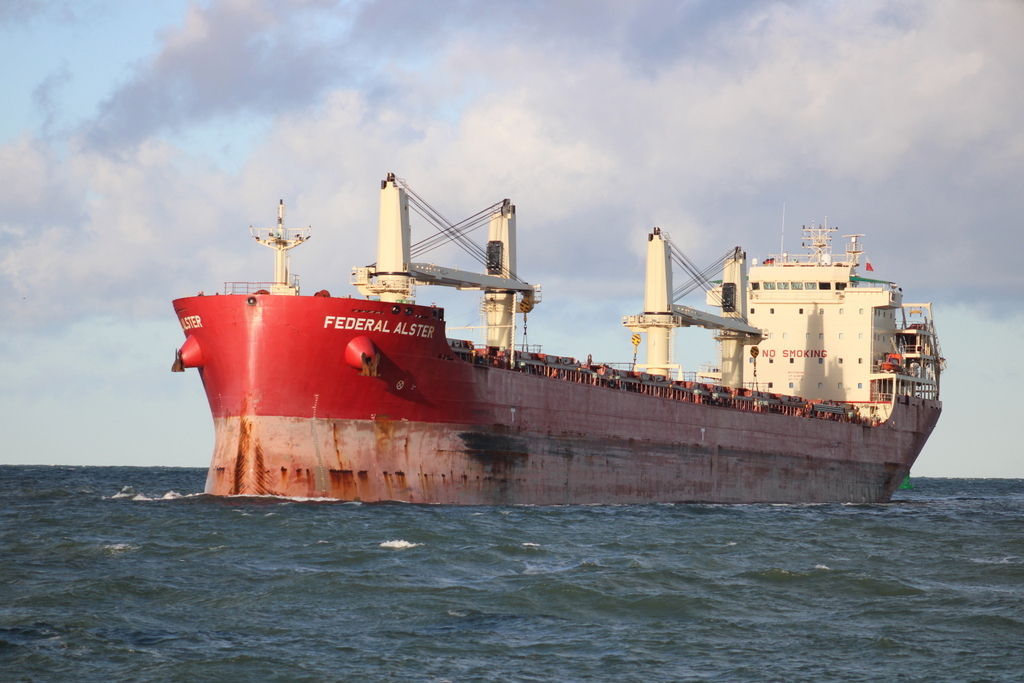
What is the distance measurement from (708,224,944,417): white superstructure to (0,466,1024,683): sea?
25.5m

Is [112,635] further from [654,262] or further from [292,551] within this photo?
[654,262]

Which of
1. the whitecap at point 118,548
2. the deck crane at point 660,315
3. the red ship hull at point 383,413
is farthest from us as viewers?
the deck crane at point 660,315

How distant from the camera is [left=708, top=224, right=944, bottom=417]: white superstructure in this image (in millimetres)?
52688

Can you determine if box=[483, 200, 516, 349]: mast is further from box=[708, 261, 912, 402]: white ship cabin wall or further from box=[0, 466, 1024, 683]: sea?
box=[708, 261, 912, 402]: white ship cabin wall

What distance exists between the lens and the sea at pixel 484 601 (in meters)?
14.7

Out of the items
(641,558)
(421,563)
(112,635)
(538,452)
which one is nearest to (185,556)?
(421,563)

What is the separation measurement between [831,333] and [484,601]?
38.7 metres

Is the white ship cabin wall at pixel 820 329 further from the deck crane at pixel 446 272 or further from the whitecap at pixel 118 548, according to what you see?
the whitecap at pixel 118 548

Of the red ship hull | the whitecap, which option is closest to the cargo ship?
the red ship hull

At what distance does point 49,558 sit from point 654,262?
94.0 feet

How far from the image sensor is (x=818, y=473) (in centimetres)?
4844

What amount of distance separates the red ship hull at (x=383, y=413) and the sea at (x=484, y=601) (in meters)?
3.13

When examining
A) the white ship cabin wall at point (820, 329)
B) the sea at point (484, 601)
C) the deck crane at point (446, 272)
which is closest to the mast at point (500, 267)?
the deck crane at point (446, 272)

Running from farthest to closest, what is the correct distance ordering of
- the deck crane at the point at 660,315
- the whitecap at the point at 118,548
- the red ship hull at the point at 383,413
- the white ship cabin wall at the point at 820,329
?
the white ship cabin wall at the point at 820,329 → the deck crane at the point at 660,315 → the red ship hull at the point at 383,413 → the whitecap at the point at 118,548
